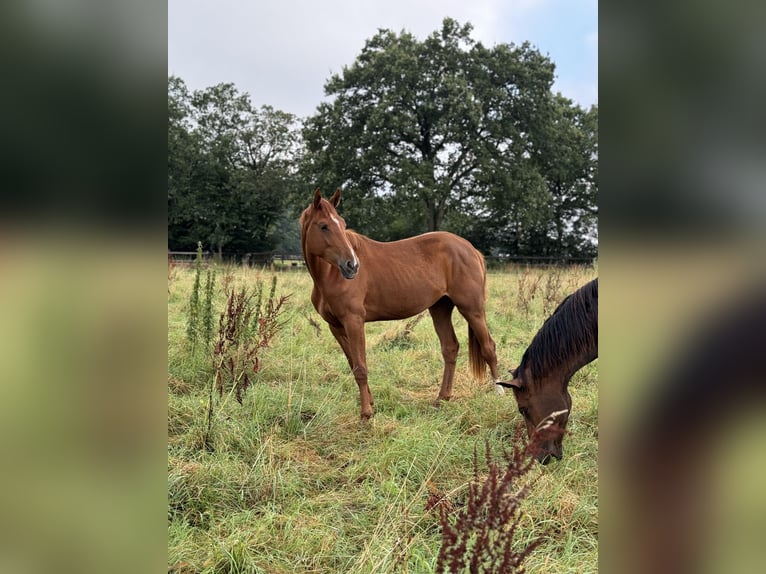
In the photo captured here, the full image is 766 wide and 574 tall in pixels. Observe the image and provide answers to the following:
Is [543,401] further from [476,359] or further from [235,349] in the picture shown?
[235,349]

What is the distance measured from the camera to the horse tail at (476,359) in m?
4.23

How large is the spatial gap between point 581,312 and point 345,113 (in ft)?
68.7

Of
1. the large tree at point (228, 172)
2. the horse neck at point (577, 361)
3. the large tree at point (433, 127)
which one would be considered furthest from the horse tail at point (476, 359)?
the large tree at point (228, 172)

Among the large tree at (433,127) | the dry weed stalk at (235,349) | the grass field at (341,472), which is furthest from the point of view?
the large tree at (433,127)

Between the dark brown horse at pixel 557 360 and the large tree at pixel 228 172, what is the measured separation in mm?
24496

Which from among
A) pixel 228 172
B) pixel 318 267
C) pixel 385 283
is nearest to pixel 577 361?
pixel 385 283

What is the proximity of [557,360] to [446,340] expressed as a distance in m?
1.71

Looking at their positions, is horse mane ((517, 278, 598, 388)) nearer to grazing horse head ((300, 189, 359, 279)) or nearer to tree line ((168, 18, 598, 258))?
grazing horse head ((300, 189, 359, 279))

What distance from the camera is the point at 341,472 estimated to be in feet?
8.23

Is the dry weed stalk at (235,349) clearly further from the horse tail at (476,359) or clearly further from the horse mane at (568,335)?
the horse tail at (476,359)

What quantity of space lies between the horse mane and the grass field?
555 mm
